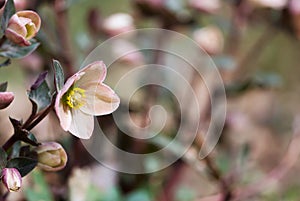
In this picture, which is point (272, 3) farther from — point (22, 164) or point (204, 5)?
point (22, 164)

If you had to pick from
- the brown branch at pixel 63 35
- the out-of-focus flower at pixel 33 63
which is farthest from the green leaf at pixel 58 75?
the out-of-focus flower at pixel 33 63

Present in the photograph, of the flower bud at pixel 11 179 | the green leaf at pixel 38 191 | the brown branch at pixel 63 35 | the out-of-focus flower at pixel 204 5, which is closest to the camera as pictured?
the flower bud at pixel 11 179

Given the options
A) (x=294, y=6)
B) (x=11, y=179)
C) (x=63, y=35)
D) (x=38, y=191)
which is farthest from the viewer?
(x=294, y=6)

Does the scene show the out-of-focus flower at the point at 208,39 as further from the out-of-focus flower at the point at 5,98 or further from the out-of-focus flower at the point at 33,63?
the out-of-focus flower at the point at 5,98

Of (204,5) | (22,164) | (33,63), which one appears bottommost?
(33,63)

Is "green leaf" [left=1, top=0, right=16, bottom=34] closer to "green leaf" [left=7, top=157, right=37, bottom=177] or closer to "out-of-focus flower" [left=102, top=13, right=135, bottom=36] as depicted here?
"green leaf" [left=7, top=157, right=37, bottom=177]

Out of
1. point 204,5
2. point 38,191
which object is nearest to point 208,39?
point 204,5
